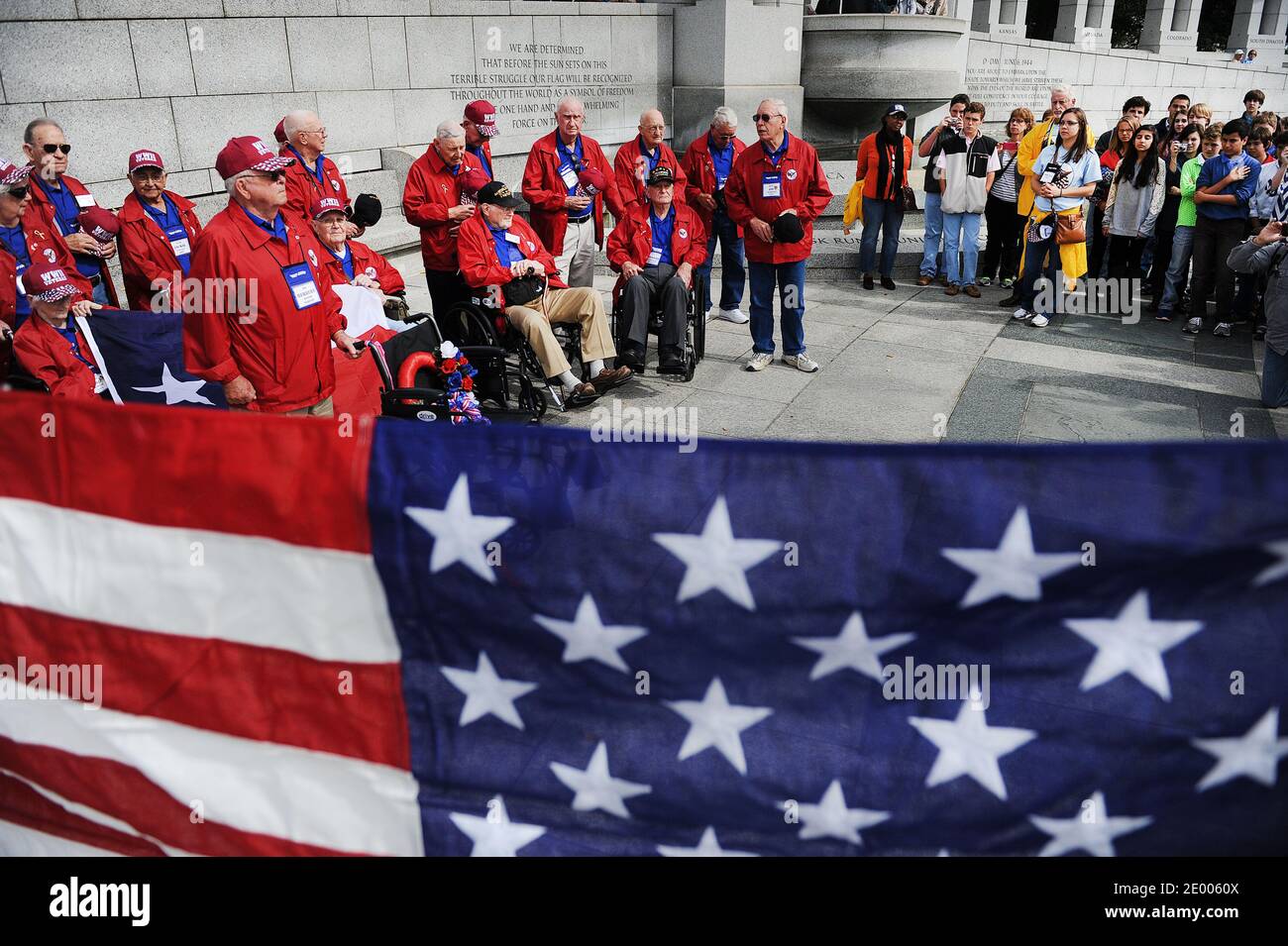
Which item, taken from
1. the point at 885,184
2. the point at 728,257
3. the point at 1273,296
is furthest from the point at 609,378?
the point at 1273,296

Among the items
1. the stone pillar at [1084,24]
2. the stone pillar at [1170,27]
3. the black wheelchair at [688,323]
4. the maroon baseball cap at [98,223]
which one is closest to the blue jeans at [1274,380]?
the black wheelchair at [688,323]

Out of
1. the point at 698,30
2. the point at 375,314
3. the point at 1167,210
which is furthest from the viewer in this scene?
the point at 698,30

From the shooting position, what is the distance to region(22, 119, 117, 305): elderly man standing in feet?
23.5

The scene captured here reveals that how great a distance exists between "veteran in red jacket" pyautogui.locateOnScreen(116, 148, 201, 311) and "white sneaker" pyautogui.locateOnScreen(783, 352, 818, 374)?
510cm

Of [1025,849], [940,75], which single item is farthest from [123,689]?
[940,75]

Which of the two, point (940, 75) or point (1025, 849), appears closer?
point (1025, 849)

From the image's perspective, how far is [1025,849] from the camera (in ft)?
8.48

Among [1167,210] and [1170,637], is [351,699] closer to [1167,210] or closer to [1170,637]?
[1170,637]

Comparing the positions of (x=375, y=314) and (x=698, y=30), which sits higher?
(x=698, y=30)

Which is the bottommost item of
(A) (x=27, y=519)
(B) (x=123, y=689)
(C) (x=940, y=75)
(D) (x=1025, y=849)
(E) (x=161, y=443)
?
(D) (x=1025, y=849)

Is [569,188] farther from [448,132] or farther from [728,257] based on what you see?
[728,257]

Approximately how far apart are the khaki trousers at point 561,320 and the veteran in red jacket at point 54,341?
2929 millimetres

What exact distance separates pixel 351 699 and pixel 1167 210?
10620mm
